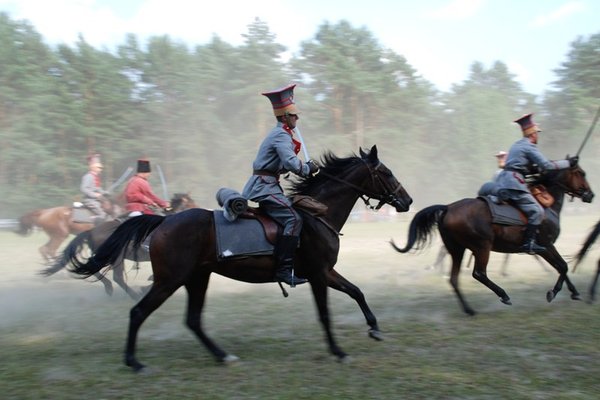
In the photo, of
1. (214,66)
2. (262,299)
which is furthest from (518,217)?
(214,66)

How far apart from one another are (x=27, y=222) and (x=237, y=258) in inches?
384

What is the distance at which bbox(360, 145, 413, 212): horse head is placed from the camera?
266 inches

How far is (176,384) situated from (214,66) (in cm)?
3628

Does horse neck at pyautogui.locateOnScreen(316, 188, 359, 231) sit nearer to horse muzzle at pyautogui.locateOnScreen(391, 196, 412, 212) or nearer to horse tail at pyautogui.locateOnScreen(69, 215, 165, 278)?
horse muzzle at pyautogui.locateOnScreen(391, 196, 412, 212)

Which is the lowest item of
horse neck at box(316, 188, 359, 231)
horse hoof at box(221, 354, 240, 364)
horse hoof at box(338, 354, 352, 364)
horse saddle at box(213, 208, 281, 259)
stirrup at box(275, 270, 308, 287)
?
horse hoof at box(221, 354, 240, 364)

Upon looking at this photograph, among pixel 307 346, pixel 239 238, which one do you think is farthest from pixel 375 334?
pixel 239 238

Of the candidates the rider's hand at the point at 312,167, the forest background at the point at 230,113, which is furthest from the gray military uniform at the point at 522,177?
the forest background at the point at 230,113

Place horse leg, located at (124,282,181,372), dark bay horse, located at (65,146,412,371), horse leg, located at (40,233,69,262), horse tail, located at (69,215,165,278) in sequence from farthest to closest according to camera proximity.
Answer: horse leg, located at (40,233,69,262)
horse tail, located at (69,215,165,278)
dark bay horse, located at (65,146,412,371)
horse leg, located at (124,282,181,372)

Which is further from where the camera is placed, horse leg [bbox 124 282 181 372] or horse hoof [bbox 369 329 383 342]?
horse hoof [bbox 369 329 383 342]

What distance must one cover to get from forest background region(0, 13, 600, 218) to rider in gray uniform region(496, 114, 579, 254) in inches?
1080

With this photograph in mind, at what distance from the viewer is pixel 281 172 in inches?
251

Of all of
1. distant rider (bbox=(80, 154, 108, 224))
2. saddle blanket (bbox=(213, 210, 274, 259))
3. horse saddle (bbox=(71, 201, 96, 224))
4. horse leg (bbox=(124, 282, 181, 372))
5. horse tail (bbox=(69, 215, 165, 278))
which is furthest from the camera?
horse saddle (bbox=(71, 201, 96, 224))

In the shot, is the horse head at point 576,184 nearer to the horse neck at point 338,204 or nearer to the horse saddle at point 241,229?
the horse neck at point 338,204

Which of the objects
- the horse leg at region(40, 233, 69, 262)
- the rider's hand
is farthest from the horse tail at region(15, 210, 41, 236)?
the rider's hand
